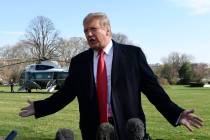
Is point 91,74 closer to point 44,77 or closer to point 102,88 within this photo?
point 102,88

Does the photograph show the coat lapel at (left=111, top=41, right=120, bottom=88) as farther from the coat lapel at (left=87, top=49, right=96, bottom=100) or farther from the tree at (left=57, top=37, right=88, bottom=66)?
the tree at (left=57, top=37, right=88, bottom=66)

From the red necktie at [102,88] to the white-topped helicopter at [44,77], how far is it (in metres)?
55.4

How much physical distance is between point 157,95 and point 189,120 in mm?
346

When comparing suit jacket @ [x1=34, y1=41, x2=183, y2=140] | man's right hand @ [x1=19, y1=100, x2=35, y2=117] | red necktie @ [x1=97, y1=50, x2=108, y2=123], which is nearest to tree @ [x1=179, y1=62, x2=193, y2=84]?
man's right hand @ [x1=19, y1=100, x2=35, y2=117]

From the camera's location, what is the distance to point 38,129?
630 inches

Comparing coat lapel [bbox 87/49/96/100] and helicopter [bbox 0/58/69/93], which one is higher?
coat lapel [bbox 87/49/96/100]

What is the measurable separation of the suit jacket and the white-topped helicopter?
2177 inches

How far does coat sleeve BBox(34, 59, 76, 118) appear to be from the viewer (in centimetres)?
445

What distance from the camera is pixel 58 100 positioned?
4.47 meters

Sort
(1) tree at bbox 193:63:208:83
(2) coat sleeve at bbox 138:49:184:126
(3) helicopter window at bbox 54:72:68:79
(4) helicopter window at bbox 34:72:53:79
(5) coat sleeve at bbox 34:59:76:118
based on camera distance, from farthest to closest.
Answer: (1) tree at bbox 193:63:208:83 < (4) helicopter window at bbox 34:72:53:79 < (3) helicopter window at bbox 54:72:68:79 < (5) coat sleeve at bbox 34:59:76:118 < (2) coat sleeve at bbox 138:49:184:126

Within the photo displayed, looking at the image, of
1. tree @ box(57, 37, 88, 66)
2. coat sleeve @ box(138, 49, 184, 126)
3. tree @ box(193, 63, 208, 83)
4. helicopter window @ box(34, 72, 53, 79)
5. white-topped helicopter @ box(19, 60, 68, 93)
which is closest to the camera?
coat sleeve @ box(138, 49, 184, 126)

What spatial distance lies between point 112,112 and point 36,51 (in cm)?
11874

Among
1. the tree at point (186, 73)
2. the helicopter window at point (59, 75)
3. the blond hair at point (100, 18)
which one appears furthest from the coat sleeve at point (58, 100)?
the tree at point (186, 73)

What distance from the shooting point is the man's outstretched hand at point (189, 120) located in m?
3.95
